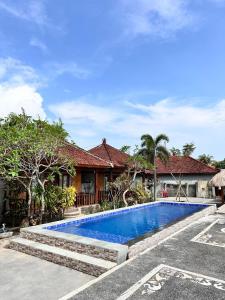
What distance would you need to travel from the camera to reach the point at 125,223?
52.5ft

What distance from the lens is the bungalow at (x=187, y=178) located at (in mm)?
31703

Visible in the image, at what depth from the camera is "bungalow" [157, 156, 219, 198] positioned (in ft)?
104

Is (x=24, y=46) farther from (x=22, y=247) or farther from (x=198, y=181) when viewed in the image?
(x=198, y=181)

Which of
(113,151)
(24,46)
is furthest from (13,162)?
(113,151)

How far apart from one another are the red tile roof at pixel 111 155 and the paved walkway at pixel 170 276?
13.3m

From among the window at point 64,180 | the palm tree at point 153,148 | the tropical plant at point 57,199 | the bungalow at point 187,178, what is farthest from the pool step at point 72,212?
the bungalow at point 187,178

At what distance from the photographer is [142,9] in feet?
36.6

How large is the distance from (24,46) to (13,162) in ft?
22.8

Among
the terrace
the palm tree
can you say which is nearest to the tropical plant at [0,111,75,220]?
the terrace

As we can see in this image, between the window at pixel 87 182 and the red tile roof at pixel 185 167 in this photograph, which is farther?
the red tile roof at pixel 185 167

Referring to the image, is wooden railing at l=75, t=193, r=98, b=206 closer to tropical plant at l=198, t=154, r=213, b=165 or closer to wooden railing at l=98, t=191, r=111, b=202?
wooden railing at l=98, t=191, r=111, b=202

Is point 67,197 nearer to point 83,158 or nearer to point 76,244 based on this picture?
point 83,158

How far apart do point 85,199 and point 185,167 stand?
17.9 metres

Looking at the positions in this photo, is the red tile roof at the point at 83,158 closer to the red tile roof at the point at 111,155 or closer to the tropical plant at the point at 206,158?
the red tile roof at the point at 111,155
